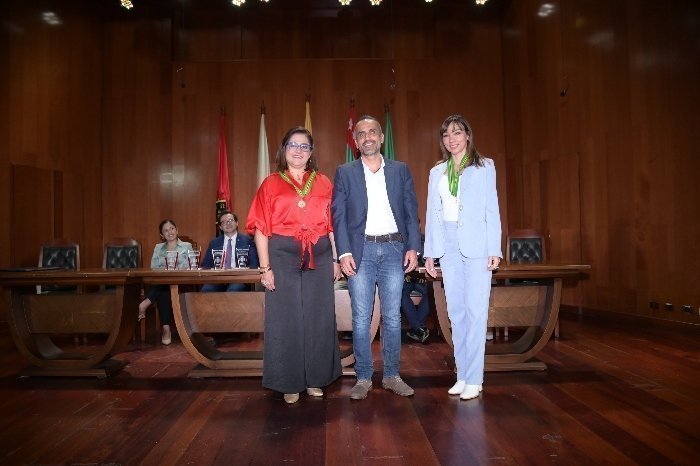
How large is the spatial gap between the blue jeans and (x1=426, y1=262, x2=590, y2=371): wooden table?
570 millimetres

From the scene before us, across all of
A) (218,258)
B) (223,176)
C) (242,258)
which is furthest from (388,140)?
(242,258)

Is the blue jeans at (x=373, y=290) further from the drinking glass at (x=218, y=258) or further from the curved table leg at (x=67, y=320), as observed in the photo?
the curved table leg at (x=67, y=320)

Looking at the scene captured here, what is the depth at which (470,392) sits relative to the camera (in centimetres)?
270

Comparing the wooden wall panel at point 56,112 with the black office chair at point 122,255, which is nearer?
the black office chair at point 122,255

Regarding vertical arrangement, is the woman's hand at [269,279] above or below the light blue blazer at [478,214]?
below

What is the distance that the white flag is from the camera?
678cm

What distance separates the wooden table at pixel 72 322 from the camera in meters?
3.32

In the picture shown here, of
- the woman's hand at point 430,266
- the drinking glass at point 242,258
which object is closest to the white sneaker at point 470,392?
the woman's hand at point 430,266

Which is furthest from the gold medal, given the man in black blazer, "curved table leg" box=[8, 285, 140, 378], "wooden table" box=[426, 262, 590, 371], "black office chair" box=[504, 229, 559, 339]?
"black office chair" box=[504, 229, 559, 339]

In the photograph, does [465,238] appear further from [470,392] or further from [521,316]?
[521,316]

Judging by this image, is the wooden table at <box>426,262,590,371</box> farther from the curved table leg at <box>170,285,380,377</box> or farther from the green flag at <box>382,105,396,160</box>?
the green flag at <box>382,105,396,160</box>

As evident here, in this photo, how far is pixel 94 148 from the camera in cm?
671

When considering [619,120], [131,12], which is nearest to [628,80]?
[619,120]

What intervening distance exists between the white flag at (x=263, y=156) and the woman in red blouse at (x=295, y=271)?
4096 mm
